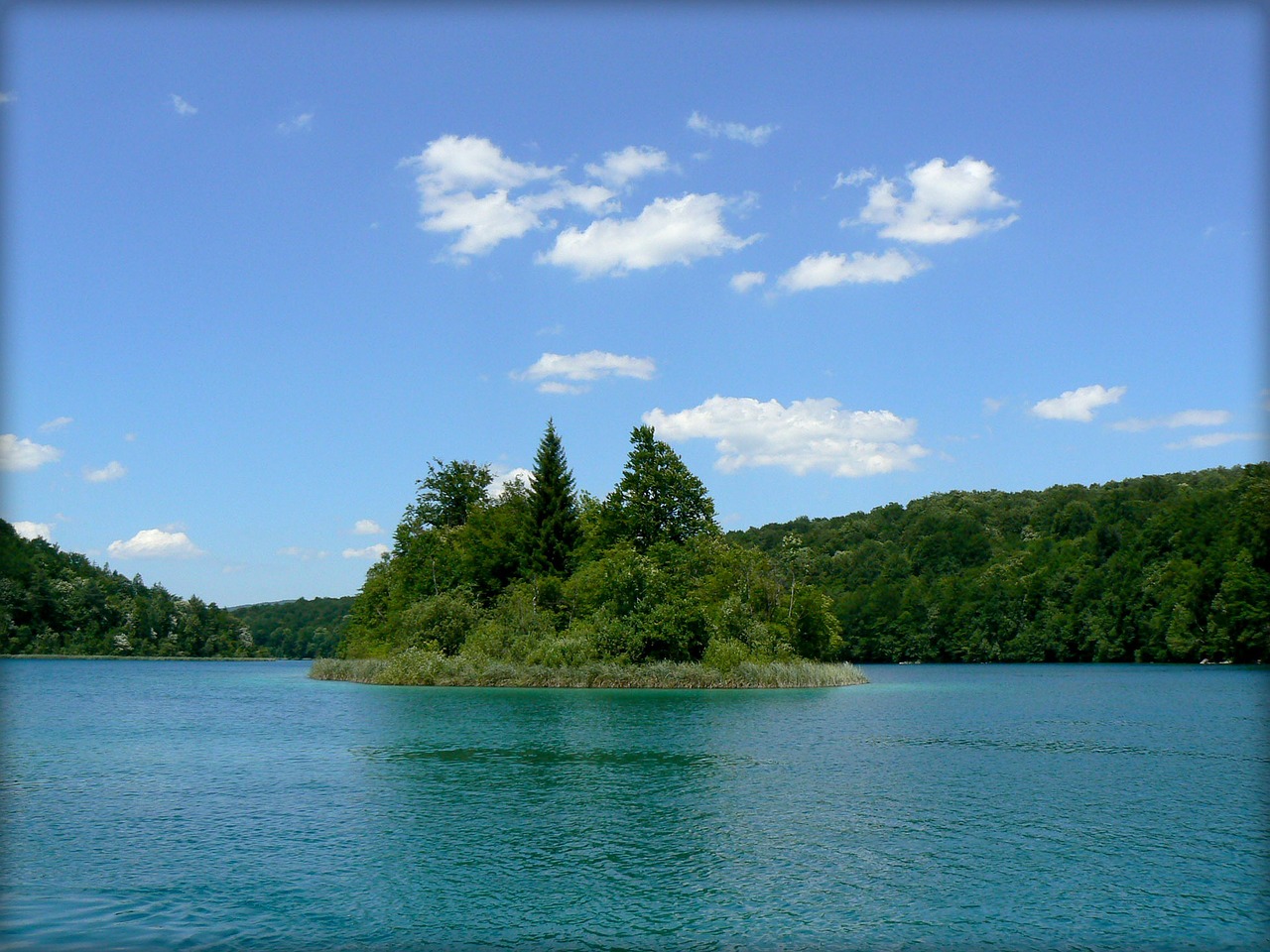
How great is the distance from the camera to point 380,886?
1480 centimetres

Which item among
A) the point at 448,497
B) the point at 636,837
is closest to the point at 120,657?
the point at 448,497

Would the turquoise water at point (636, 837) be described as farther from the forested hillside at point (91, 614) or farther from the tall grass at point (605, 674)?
the forested hillside at point (91, 614)

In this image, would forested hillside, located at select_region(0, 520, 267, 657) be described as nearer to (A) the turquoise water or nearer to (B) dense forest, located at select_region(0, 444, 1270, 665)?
(B) dense forest, located at select_region(0, 444, 1270, 665)

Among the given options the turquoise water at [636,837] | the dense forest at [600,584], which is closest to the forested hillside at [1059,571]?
the dense forest at [600,584]

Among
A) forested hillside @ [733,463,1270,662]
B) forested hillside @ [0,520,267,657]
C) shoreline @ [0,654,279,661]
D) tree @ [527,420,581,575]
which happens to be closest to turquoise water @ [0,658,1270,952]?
tree @ [527,420,581,575]

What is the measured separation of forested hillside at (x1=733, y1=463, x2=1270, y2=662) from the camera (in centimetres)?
9538

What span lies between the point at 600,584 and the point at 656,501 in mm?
13439

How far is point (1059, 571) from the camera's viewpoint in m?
127

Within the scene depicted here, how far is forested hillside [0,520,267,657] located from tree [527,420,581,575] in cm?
7351

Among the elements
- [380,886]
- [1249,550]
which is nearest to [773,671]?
[380,886]

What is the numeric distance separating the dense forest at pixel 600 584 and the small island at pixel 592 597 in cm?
11

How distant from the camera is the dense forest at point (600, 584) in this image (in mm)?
61469

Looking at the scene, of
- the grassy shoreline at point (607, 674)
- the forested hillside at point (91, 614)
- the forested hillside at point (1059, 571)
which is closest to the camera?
the grassy shoreline at point (607, 674)

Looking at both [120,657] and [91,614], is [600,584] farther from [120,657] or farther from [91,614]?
[120,657]
